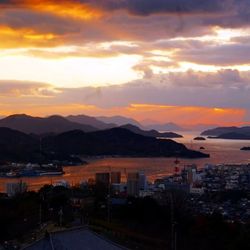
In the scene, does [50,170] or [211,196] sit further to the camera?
[50,170]

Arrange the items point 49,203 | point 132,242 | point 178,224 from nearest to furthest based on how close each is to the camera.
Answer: point 132,242 < point 178,224 < point 49,203

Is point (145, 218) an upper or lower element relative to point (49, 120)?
lower

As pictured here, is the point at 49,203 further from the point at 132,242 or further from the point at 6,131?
the point at 6,131

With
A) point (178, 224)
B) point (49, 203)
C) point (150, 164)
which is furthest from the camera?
point (150, 164)

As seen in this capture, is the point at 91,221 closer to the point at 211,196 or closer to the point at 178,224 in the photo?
the point at 178,224

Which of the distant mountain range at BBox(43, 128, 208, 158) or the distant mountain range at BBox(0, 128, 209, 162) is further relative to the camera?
the distant mountain range at BBox(43, 128, 208, 158)

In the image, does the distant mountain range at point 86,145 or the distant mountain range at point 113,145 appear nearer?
the distant mountain range at point 86,145

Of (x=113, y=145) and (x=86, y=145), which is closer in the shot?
(x=86, y=145)

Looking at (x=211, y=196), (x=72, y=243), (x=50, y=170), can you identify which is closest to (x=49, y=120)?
(x=50, y=170)
